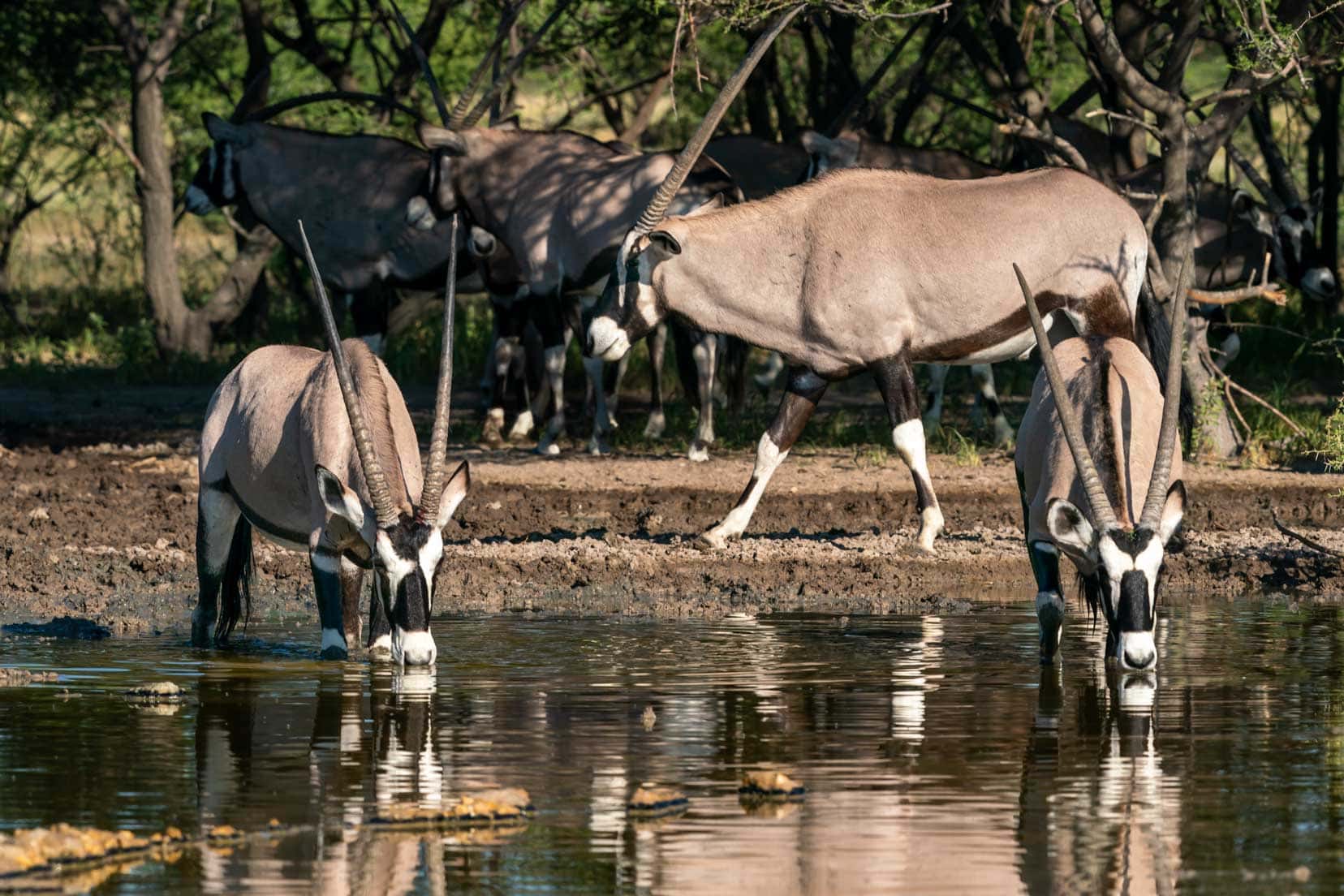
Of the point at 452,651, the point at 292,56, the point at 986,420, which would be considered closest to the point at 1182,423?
the point at 986,420

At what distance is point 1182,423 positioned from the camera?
13.5 metres

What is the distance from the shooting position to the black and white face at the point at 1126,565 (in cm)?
734

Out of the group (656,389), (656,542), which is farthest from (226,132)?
(656,542)

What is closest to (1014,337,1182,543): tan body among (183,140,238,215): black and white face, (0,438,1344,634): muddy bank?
(0,438,1344,634): muddy bank

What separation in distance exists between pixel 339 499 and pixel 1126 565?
2.56m

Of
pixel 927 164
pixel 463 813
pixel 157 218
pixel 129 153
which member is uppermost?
pixel 129 153

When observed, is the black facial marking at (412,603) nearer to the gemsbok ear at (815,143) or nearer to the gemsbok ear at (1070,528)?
the gemsbok ear at (1070,528)

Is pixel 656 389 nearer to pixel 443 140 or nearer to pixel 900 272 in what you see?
pixel 443 140

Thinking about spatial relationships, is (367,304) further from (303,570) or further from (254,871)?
(254,871)

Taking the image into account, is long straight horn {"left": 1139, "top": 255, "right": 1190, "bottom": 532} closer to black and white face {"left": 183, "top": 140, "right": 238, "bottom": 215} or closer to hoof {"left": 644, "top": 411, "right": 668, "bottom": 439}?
hoof {"left": 644, "top": 411, "right": 668, "bottom": 439}

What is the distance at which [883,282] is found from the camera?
11125 mm

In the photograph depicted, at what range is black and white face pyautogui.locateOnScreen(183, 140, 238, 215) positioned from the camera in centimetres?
1702

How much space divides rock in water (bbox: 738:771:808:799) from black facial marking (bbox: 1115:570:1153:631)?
1.86m

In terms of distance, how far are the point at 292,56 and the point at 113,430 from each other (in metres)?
9.72
